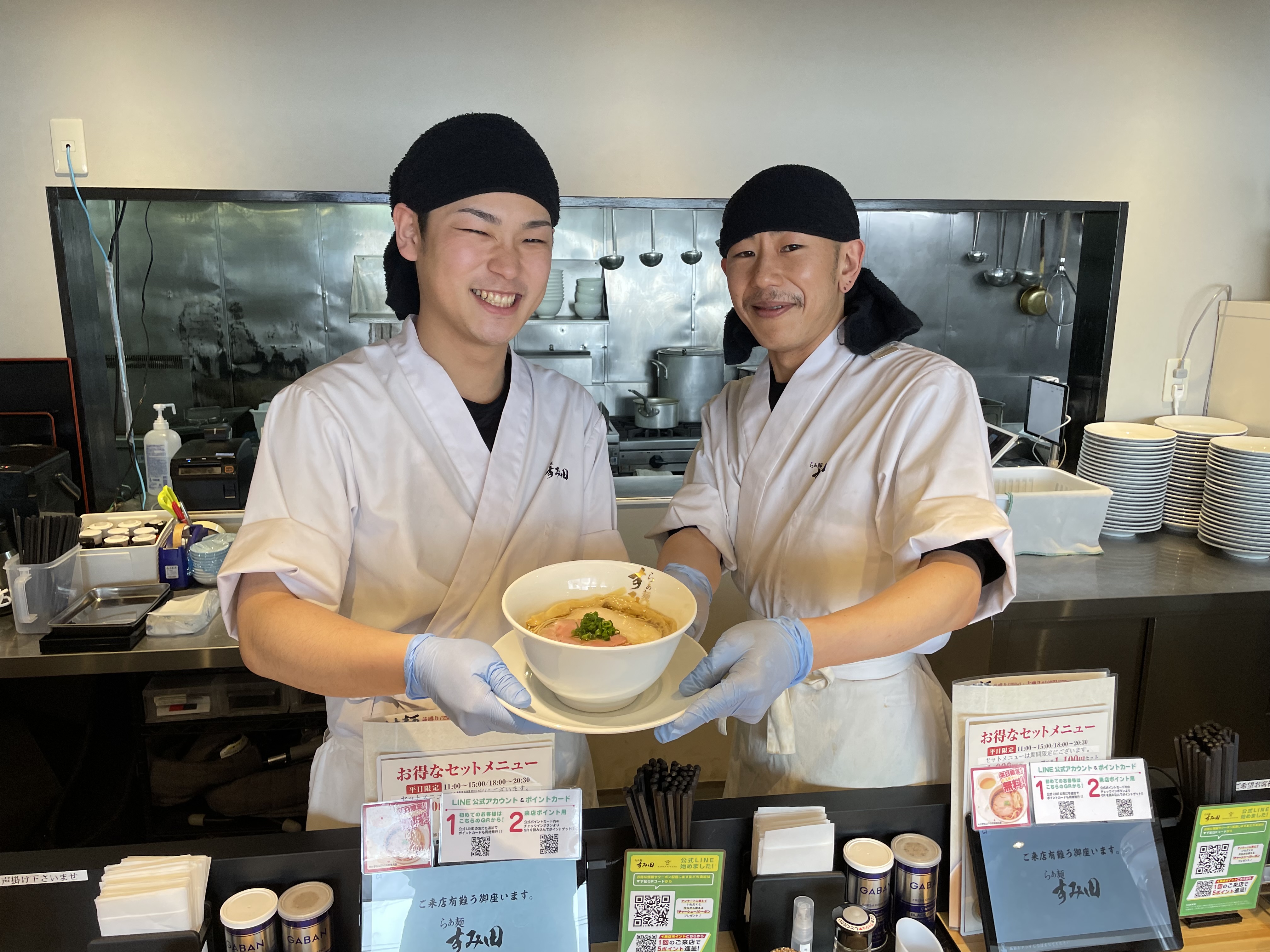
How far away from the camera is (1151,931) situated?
3.44 feet

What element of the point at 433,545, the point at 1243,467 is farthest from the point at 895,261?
the point at 433,545

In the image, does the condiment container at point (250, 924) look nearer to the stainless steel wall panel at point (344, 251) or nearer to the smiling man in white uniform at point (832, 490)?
the smiling man in white uniform at point (832, 490)

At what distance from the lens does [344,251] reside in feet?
12.3

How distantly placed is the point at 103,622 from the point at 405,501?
1.17 meters

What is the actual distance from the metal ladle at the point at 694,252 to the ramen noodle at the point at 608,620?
2.99 m

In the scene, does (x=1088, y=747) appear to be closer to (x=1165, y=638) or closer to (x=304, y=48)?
(x=1165, y=638)

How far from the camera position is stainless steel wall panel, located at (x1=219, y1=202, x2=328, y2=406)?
3670mm

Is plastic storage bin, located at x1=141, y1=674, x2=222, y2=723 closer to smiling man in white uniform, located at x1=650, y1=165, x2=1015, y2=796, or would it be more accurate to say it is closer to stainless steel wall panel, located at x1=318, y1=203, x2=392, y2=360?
smiling man in white uniform, located at x1=650, y1=165, x2=1015, y2=796

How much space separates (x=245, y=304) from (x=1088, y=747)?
355cm

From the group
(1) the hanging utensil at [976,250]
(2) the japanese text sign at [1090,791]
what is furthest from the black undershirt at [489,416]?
(1) the hanging utensil at [976,250]

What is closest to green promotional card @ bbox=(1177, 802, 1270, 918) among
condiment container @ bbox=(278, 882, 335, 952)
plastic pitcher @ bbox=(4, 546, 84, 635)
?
condiment container @ bbox=(278, 882, 335, 952)

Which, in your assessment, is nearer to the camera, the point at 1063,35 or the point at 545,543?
the point at 545,543

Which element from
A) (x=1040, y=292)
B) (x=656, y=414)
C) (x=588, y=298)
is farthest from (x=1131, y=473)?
(x=588, y=298)

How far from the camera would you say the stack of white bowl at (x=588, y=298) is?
12.7 feet
